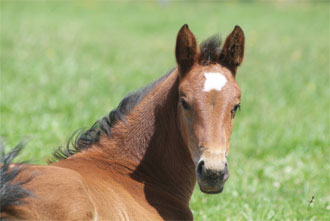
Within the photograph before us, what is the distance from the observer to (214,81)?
3.68 metres

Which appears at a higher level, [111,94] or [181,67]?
[181,67]

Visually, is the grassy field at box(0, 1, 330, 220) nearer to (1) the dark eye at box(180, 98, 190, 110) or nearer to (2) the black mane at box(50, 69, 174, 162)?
(2) the black mane at box(50, 69, 174, 162)

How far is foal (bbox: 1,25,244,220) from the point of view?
3.20 metres

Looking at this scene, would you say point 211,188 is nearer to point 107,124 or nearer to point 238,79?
point 107,124

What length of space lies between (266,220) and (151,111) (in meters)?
1.63

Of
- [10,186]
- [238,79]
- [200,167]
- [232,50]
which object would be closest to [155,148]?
[200,167]

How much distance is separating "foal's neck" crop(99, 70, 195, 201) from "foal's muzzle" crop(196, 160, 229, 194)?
0.70 m

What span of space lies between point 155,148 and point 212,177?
0.94m

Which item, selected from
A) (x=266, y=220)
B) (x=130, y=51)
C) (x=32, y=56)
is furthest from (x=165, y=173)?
(x=130, y=51)

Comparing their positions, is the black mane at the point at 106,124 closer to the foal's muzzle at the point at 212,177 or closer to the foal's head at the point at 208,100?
the foal's head at the point at 208,100

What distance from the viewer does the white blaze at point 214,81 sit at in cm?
365

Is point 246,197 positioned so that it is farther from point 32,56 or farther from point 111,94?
point 32,56

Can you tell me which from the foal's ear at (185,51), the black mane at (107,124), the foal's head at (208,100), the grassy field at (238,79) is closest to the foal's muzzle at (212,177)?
the foal's head at (208,100)

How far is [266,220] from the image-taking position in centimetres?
479
